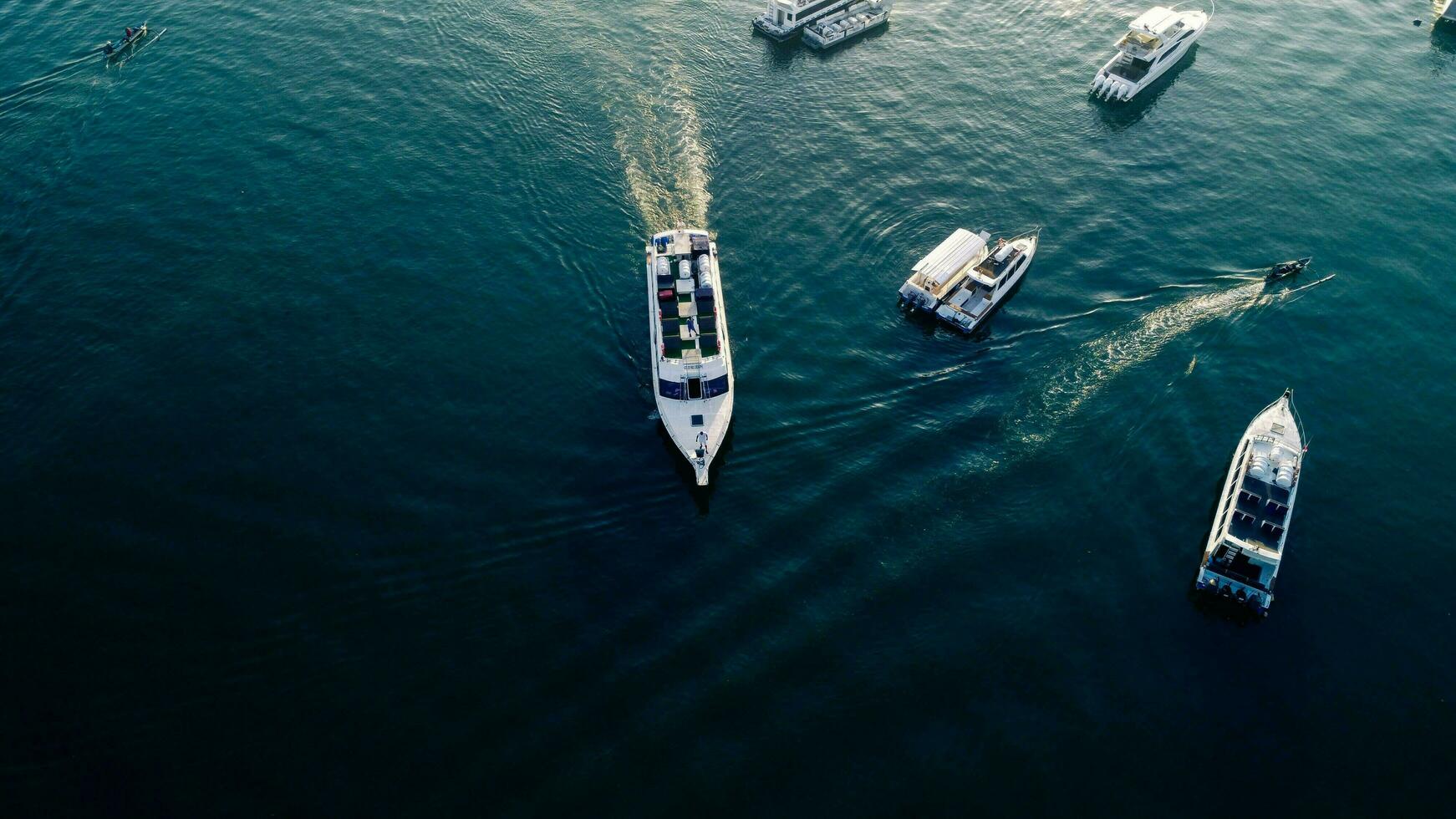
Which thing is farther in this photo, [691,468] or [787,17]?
[787,17]

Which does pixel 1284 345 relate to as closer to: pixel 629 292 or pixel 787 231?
pixel 787 231

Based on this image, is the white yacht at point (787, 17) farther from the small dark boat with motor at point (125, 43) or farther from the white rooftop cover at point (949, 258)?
the small dark boat with motor at point (125, 43)

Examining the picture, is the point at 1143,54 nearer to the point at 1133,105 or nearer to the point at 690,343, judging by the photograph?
the point at 1133,105

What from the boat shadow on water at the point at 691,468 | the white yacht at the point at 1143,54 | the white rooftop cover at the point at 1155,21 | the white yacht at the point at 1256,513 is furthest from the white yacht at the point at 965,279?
the white rooftop cover at the point at 1155,21

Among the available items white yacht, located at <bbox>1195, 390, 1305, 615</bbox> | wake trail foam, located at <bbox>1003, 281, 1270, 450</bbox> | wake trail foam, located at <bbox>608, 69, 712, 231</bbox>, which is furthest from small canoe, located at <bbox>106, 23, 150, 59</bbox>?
white yacht, located at <bbox>1195, 390, 1305, 615</bbox>

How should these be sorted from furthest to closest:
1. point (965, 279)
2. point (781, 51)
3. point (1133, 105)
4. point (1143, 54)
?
point (781, 51) < point (1143, 54) < point (1133, 105) < point (965, 279)

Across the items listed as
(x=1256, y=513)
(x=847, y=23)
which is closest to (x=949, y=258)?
(x=1256, y=513)
